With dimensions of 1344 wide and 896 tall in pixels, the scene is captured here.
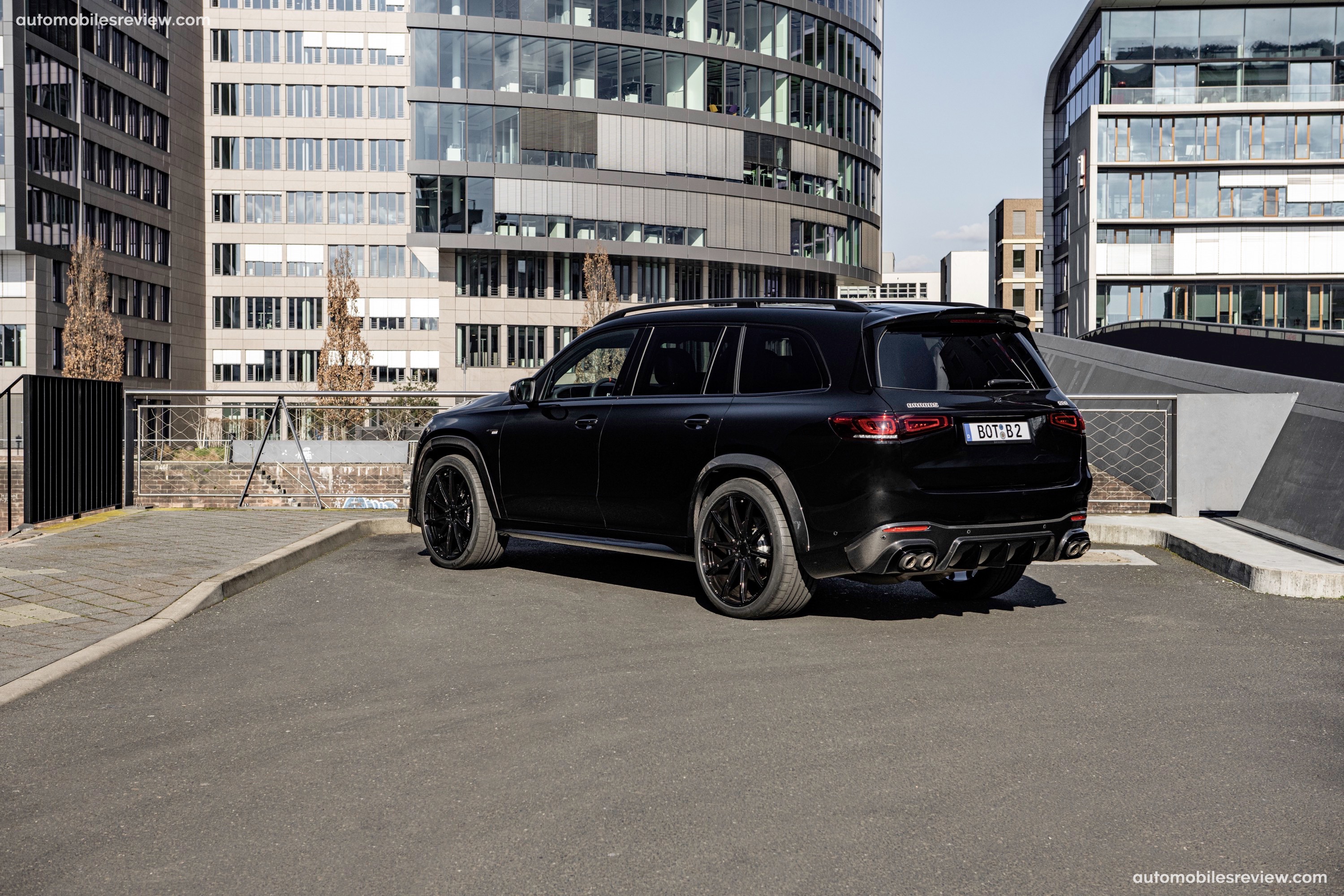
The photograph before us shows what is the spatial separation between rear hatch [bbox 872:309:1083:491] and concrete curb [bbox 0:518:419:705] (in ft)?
13.3

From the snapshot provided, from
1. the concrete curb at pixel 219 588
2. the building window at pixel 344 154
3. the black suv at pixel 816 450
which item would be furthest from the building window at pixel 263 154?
the black suv at pixel 816 450

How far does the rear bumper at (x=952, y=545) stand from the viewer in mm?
6496

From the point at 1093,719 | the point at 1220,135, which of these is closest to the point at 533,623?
the point at 1093,719

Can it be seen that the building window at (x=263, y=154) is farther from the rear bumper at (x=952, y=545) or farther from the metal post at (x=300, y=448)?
the rear bumper at (x=952, y=545)

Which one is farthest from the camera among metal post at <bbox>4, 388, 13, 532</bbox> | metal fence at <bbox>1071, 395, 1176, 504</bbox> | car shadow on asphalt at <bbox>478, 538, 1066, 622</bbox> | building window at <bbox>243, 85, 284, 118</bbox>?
building window at <bbox>243, 85, 284, 118</bbox>

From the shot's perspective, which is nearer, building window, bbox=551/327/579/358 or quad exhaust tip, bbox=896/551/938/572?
quad exhaust tip, bbox=896/551/938/572

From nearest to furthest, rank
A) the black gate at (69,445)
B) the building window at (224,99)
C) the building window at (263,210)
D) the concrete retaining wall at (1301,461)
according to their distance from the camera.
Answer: the concrete retaining wall at (1301,461) < the black gate at (69,445) < the building window at (224,99) < the building window at (263,210)

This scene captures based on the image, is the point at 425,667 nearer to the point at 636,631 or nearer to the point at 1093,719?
the point at 636,631

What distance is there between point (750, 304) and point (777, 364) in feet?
2.26

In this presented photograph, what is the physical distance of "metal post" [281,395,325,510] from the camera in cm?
1423

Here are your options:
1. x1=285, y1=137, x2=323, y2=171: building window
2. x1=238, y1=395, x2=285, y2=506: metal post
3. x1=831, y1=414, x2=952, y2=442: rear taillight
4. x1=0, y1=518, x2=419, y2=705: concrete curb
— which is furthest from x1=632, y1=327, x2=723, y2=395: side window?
x1=285, y1=137, x2=323, y2=171: building window

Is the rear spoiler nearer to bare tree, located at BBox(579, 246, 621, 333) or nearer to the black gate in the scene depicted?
the black gate

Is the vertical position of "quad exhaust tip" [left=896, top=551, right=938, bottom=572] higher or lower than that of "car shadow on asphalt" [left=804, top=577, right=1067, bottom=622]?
higher

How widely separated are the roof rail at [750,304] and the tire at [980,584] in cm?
188
